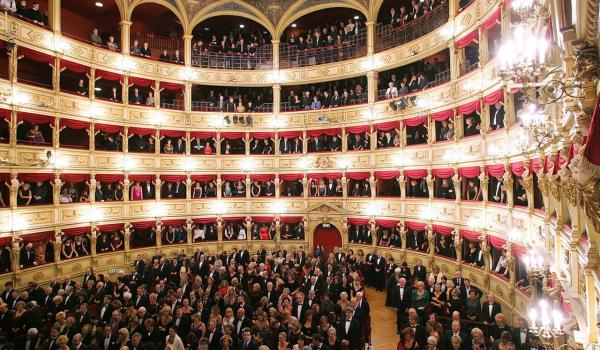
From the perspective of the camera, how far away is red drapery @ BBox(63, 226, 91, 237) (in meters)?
14.3

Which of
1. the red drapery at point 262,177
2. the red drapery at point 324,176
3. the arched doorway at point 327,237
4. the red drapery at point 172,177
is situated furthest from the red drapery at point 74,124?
the arched doorway at point 327,237

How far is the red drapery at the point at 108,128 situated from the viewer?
1587 centimetres

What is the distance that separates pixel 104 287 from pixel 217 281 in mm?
3322

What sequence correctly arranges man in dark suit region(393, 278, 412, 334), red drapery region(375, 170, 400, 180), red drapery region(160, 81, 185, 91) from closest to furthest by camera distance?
man in dark suit region(393, 278, 412, 334) < red drapery region(375, 170, 400, 180) < red drapery region(160, 81, 185, 91)

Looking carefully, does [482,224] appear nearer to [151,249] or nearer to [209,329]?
[209,329]

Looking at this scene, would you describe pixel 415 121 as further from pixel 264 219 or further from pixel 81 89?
pixel 81 89

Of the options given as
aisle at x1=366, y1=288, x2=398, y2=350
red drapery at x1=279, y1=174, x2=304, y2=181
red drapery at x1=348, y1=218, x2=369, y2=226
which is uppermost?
red drapery at x1=279, y1=174, x2=304, y2=181

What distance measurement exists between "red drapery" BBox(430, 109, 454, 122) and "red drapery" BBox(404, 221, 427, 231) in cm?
424

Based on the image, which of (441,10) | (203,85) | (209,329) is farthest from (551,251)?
(203,85)

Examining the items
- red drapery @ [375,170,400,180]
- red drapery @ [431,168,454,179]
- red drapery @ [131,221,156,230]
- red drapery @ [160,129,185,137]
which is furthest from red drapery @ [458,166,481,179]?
red drapery @ [131,221,156,230]

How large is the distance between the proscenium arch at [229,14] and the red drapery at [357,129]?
690 cm

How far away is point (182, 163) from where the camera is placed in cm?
1850

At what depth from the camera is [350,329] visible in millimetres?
7688

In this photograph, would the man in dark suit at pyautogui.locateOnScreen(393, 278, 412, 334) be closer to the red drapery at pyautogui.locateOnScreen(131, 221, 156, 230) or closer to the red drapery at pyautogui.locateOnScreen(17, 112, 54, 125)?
the red drapery at pyautogui.locateOnScreen(131, 221, 156, 230)
